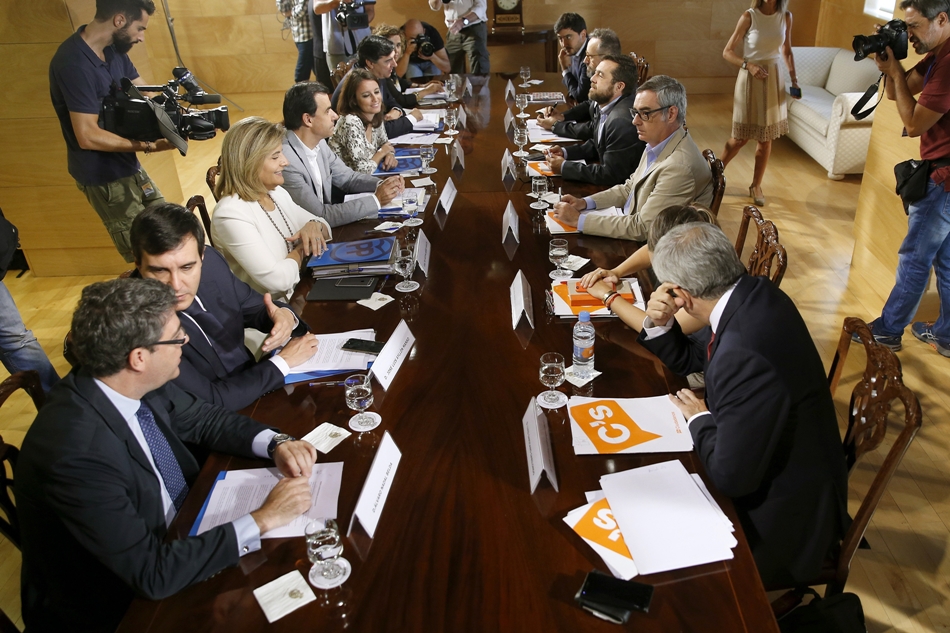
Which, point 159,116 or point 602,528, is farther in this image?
point 159,116

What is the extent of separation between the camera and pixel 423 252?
9.30 ft

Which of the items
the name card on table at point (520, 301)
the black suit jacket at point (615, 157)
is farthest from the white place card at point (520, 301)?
the black suit jacket at point (615, 157)

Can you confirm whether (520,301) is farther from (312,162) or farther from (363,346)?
(312,162)

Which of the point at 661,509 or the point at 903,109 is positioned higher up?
the point at 903,109

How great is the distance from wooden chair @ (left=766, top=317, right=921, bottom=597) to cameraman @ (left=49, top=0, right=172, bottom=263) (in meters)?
3.51

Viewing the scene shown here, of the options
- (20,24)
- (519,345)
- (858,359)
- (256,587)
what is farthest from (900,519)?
(20,24)

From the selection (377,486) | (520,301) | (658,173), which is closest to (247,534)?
(377,486)

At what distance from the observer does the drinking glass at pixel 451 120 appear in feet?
15.3

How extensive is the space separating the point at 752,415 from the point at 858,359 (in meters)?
2.34

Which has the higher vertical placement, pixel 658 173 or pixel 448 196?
pixel 658 173

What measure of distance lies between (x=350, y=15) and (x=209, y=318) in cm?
465

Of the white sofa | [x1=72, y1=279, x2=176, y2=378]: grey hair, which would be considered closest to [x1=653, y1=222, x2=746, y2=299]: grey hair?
[x1=72, y1=279, x2=176, y2=378]: grey hair

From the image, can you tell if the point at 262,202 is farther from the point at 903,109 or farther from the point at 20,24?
the point at 903,109

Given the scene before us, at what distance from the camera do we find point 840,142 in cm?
570
